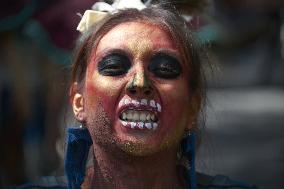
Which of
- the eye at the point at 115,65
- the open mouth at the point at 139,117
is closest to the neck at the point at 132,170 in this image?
the open mouth at the point at 139,117

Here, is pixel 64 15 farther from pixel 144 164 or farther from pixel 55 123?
pixel 144 164

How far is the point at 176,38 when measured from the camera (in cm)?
288

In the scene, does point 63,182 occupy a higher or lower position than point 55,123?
higher

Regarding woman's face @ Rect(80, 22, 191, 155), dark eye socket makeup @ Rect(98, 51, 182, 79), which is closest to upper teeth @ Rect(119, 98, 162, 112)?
woman's face @ Rect(80, 22, 191, 155)

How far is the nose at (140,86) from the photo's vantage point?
273 centimetres

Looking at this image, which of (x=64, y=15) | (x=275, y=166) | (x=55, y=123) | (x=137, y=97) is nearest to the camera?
(x=137, y=97)

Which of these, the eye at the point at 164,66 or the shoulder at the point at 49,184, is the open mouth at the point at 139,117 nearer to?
the eye at the point at 164,66

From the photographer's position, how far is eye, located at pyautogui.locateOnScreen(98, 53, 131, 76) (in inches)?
110

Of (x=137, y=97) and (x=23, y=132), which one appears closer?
(x=137, y=97)

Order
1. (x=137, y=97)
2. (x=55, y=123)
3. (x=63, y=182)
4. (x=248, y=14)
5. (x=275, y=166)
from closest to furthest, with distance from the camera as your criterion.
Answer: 1. (x=137, y=97)
2. (x=63, y=182)
3. (x=55, y=123)
4. (x=275, y=166)
5. (x=248, y=14)

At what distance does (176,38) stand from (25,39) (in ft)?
5.91

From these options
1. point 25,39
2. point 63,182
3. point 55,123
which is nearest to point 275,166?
point 55,123

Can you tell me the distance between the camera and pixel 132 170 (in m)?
2.79

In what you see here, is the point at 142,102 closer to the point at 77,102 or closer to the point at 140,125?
the point at 140,125
